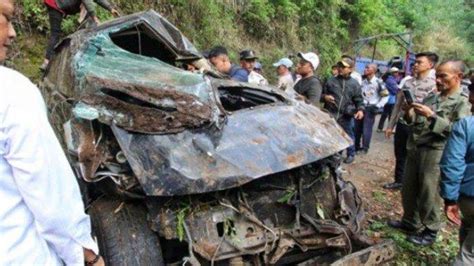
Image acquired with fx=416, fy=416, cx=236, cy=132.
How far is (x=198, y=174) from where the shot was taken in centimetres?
216

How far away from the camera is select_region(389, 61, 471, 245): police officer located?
3.47m

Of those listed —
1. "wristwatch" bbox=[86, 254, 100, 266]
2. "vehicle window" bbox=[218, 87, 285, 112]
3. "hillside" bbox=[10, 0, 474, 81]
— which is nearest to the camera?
"wristwatch" bbox=[86, 254, 100, 266]

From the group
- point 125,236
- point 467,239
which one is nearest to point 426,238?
point 467,239

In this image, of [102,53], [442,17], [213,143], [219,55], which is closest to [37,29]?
[219,55]

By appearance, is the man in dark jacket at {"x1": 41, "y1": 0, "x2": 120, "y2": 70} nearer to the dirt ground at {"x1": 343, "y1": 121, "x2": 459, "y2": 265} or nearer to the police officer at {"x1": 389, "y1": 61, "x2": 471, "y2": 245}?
the police officer at {"x1": 389, "y1": 61, "x2": 471, "y2": 245}

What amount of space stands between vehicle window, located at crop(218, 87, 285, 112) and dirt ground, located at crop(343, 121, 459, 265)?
177 centimetres

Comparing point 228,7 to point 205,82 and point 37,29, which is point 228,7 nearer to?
point 37,29

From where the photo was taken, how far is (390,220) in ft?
14.5

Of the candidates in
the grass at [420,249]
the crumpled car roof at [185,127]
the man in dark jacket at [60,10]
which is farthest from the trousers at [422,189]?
the man in dark jacket at [60,10]

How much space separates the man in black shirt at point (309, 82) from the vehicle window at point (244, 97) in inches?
62.6

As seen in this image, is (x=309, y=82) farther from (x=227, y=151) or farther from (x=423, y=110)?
(x=227, y=151)

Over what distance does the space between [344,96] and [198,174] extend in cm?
410

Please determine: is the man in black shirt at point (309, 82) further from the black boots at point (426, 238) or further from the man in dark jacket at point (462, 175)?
the man in dark jacket at point (462, 175)

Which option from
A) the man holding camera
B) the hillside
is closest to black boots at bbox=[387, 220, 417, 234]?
the man holding camera
